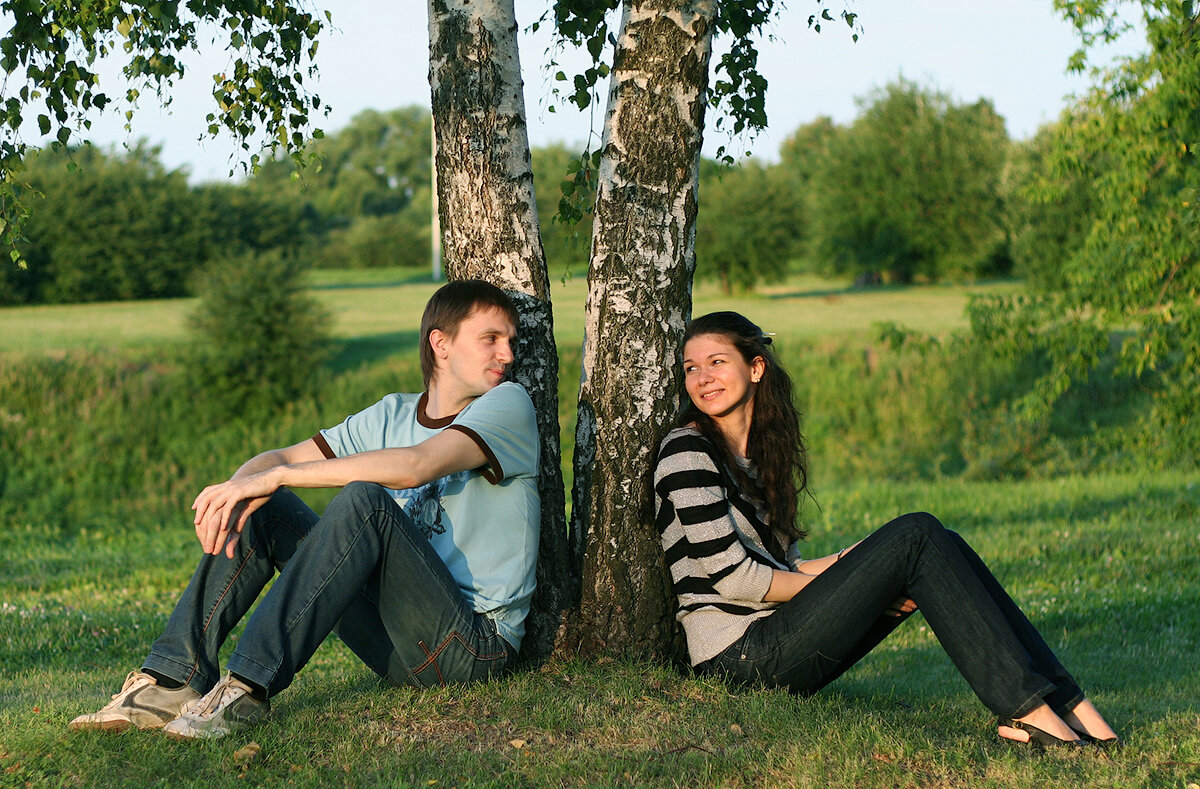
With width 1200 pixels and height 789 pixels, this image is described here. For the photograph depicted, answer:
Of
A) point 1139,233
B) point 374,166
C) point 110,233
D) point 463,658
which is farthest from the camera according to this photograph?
point 374,166

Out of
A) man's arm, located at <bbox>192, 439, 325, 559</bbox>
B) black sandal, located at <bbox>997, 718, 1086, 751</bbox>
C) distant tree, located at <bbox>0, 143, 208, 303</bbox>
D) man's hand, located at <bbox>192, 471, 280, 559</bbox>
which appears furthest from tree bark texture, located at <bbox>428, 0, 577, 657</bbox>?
distant tree, located at <bbox>0, 143, 208, 303</bbox>

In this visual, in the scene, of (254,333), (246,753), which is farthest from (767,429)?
(254,333)

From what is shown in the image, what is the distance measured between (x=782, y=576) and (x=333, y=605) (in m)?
1.54

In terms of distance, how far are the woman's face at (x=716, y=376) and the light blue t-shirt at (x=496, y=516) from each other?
66 centimetres

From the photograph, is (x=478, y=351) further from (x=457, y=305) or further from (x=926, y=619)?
(x=926, y=619)

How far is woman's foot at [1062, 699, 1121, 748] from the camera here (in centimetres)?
365

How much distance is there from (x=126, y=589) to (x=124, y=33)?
6018mm

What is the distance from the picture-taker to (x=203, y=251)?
102ft

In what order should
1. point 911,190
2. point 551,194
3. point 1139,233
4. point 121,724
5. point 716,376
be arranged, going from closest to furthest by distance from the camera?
point 121,724 → point 716,376 → point 1139,233 → point 911,190 → point 551,194

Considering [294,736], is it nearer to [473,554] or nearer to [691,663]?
[473,554]

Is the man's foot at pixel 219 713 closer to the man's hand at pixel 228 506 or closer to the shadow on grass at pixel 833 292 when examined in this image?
the man's hand at pixel 228 506

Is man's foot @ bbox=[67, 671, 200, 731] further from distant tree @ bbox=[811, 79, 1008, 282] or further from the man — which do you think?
distant tree @ bbox=[811, 79, 1008, 282]

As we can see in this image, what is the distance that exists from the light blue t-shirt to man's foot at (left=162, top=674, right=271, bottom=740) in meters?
0.80

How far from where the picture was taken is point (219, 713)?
11.1 feet
